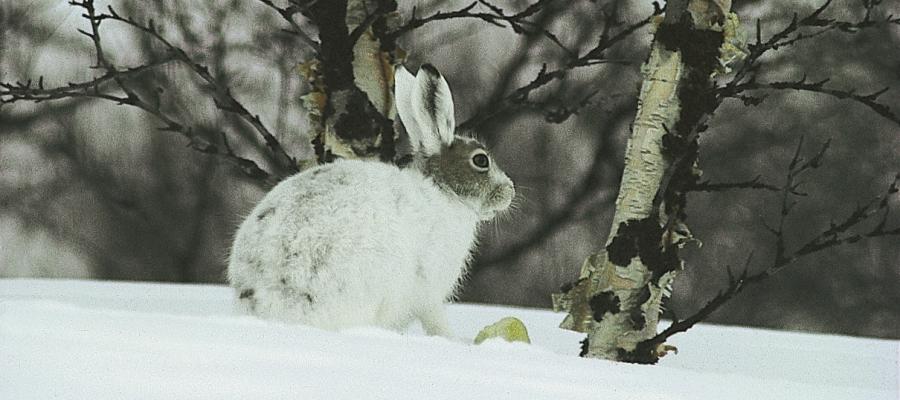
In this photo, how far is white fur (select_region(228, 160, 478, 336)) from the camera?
57.7 inches

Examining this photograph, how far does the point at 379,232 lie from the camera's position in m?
1.50

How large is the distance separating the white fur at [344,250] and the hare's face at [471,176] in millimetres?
74

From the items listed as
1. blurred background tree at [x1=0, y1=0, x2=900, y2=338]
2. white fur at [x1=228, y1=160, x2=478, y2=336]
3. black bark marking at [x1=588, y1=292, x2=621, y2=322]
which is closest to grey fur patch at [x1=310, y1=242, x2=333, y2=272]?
white fur at [x1=228, y1=160, x2=478, y2=336]

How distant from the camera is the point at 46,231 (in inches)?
125

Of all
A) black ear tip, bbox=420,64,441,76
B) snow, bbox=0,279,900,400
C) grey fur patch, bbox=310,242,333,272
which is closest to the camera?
snow, bbox=0,279,900,400

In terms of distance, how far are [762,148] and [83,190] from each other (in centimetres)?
187

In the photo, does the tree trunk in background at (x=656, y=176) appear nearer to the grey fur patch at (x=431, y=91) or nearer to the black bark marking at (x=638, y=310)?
the black bark marking at (x=638, y=310)

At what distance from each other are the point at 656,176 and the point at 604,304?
0.67 feet

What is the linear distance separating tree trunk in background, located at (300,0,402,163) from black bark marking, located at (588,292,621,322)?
47 centimetres

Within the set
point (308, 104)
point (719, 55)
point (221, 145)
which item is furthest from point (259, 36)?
point (719, 55)

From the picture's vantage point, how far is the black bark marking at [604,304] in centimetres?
167

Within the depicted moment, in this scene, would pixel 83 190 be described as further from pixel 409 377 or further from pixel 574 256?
pixel 409 377

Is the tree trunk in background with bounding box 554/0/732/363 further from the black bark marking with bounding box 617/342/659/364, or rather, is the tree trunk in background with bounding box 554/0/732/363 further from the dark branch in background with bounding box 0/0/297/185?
the dark branch in background with bounding box 0/0/297/185

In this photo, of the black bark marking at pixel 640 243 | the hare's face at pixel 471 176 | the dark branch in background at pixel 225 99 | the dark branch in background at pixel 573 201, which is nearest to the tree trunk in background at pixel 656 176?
the black bark marking at pixel 640 243
